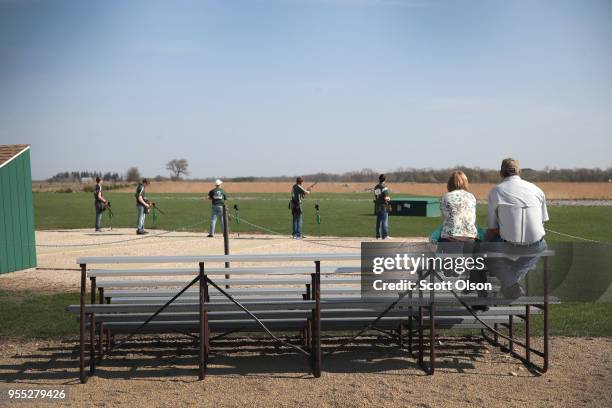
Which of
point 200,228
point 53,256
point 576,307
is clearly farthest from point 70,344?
point 200,228

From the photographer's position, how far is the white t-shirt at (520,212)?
6.11 meters

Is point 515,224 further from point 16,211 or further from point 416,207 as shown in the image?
point 416,207

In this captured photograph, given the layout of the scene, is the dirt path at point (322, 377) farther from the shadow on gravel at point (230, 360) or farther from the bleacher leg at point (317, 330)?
the bleacher leg at point (317, 330)

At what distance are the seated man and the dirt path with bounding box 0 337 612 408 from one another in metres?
0.99

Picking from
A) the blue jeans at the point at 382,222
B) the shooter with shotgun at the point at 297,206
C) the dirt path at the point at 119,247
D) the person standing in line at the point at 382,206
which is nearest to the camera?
the dirt path at the point at 119,247

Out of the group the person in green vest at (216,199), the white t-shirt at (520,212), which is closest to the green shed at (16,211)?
the person in green vest at (216,199)

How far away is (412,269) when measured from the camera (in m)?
6.17

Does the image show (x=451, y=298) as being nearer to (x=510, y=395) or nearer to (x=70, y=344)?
(x=510, y=395)

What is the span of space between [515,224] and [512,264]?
0.37 meters

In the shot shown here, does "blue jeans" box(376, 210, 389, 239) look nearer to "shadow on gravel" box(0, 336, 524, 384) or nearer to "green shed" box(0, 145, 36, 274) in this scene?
"green shed" box(0, 145, 36, 274)

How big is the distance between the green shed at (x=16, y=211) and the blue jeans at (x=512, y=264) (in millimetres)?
11091

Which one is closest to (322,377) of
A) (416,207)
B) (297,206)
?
(297,206)

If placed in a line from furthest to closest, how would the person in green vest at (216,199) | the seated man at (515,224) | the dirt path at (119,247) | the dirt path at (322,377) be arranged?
the person in green vest at (216,199) < the dirt path at (119,247) < the seated man at (515,224) < the dirt path at (322,377)

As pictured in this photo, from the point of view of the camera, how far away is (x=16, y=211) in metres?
14.7
